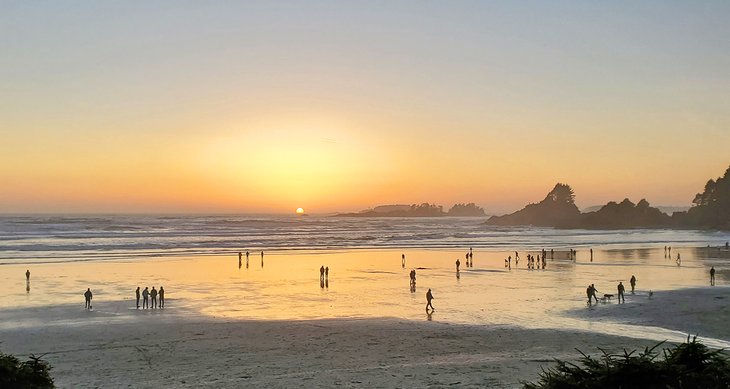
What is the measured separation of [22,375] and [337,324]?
1683 cm

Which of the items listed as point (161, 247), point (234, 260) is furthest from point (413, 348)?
point (161, 247)

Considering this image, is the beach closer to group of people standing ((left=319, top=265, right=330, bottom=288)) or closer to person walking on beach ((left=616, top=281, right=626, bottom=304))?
group of people standing ((left=319, top=265, right=330, bottom=288))

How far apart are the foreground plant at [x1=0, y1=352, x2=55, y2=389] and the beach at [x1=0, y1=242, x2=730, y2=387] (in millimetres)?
7205

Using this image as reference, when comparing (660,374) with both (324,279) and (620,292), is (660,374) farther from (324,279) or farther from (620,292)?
(324,279)

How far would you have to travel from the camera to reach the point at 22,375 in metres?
8.56

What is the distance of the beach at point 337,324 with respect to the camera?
56.4 ft

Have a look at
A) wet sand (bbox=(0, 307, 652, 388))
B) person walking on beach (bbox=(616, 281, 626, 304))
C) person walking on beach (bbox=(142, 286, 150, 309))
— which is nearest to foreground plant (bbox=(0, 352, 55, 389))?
wet sand (bbox=(0, 307, 652, 388))

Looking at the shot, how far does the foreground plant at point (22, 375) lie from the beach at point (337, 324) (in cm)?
721

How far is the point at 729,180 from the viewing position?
13300 centimetres

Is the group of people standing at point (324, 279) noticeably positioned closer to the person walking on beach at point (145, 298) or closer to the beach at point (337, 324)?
the beach at point (337, 324)

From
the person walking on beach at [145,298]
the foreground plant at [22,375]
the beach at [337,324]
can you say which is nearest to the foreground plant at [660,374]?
the foreground plant at [22,375]

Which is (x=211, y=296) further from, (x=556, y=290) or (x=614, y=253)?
(x=614, y=253)

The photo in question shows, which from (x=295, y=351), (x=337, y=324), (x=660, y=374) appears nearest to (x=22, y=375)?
(x=660, y=374)

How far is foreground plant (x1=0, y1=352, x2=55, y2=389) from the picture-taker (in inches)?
330
